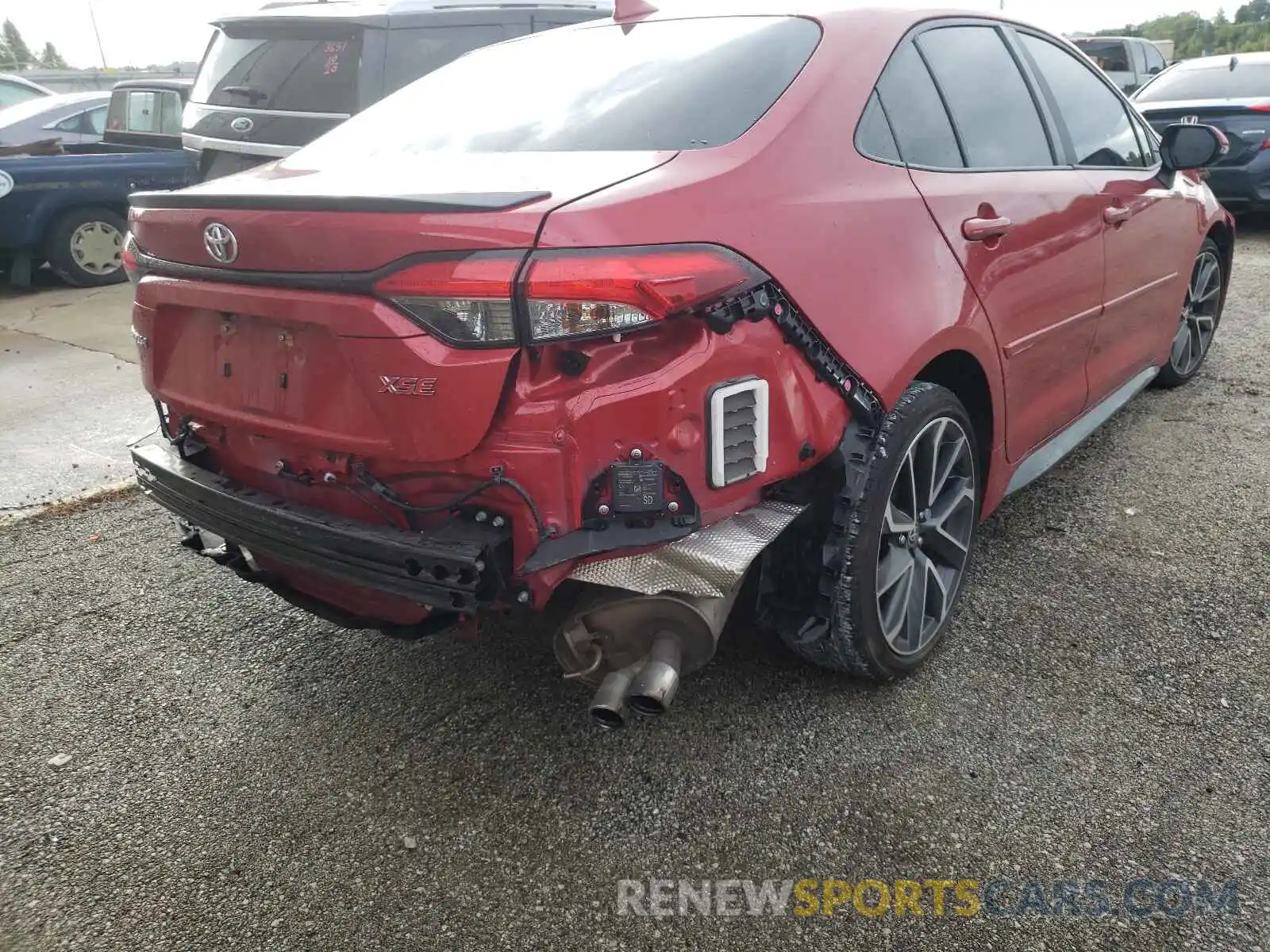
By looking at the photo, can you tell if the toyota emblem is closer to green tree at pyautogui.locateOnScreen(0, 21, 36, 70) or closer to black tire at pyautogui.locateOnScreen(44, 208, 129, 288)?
black tire at pyautogui.locateOnScreen(44, 208, 129, 288)

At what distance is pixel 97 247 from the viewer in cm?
838

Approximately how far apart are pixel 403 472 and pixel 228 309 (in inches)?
22.1

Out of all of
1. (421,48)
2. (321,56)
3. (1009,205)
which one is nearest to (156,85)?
(321,56)

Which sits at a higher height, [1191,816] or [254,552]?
[254,552]

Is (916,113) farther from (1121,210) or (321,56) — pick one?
(321,56)

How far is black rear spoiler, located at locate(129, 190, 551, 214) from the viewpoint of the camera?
5.99ft

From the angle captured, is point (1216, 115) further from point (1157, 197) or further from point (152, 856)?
point (152, 856)

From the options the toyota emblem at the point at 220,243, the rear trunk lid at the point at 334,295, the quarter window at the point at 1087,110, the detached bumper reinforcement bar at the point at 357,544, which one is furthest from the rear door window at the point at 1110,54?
the detached bumper reinforcement bar at the point at 357,544

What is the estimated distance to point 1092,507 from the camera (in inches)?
145

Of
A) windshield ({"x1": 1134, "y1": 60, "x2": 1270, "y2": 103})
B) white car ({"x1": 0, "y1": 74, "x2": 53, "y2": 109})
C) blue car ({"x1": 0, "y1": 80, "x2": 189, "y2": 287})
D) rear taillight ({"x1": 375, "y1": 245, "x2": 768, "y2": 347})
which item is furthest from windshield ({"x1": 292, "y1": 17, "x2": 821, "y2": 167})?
white car ({"x1": 0, "y1": 74, "x2": 53, "y2": 109})

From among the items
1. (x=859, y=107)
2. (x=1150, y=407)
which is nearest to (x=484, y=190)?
(x=859, y=107)

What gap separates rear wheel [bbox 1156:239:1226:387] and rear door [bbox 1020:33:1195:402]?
2.03 ft

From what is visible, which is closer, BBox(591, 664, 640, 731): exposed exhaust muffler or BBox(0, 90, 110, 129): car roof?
BBox(591, 664, 640, 731): exposed exhaust muffler

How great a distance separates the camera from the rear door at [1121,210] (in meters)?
3.39
